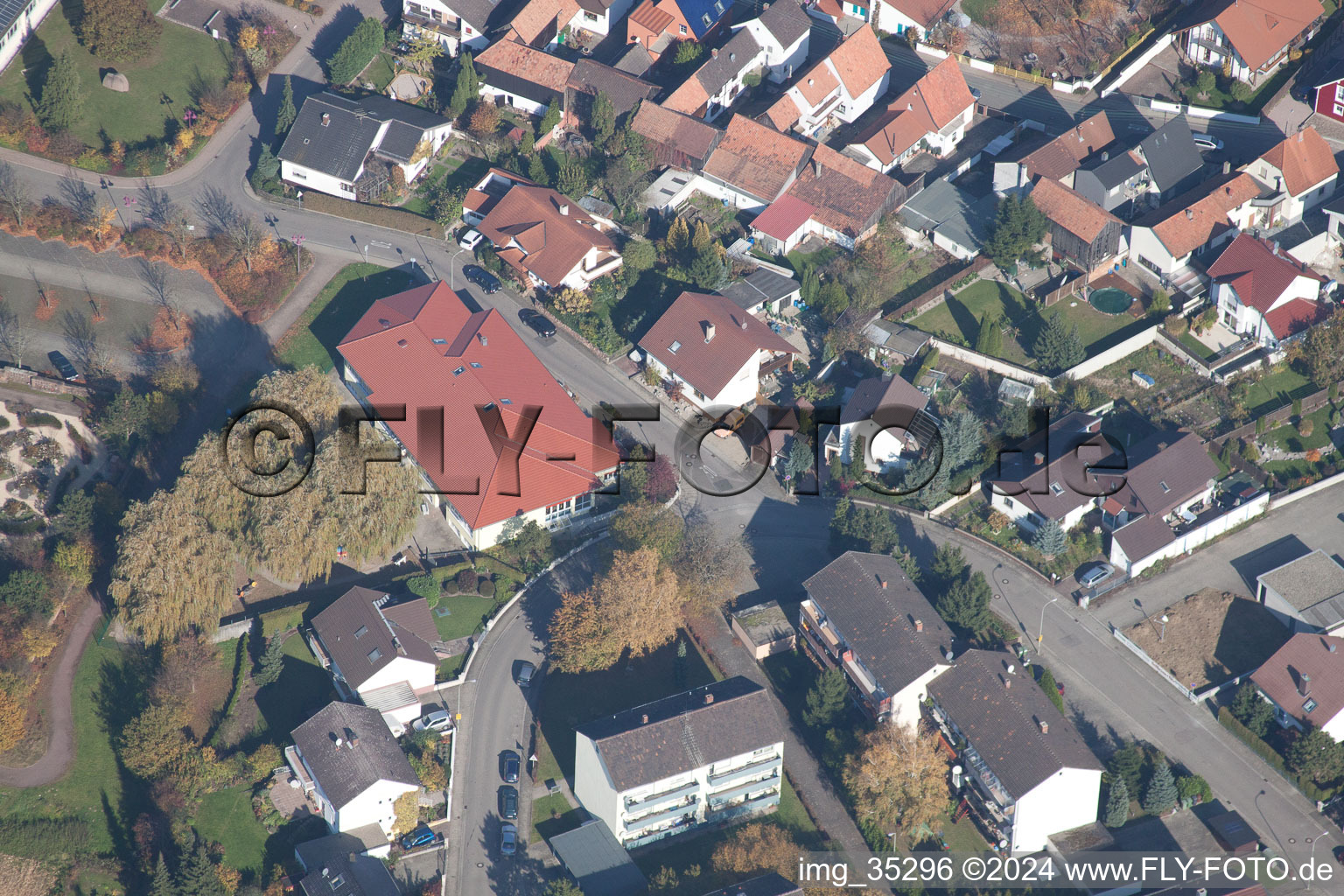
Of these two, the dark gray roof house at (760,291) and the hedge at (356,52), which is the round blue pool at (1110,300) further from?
the hedge at (356,52)

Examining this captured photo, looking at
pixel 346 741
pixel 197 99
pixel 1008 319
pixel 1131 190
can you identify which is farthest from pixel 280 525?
pixel 1131 190

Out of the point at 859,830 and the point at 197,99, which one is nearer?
the point at 859,830

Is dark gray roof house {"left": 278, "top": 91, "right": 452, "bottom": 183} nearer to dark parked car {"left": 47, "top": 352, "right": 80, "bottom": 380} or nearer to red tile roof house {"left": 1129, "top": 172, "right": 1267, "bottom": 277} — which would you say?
dark parked car {"left": 47, "top": 352, "right": 80, "bottom": 380}

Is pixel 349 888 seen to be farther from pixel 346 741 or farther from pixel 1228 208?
pixel 1228 208

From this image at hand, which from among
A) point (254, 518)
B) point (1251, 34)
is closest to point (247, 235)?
point (254, 518)

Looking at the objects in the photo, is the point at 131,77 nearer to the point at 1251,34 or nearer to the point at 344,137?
the point at 344,137

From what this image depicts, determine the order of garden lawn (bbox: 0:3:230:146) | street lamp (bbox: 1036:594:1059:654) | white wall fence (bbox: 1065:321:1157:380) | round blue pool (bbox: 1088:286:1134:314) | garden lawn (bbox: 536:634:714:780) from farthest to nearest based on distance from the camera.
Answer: garden lawn (bbox: 0:3:230:146), round blue pool (bbox: 1088:286:1134:314), white wall fence (bbox: 1065:321:1157:380), street lamp (bbox: 1036:594:1059:654), garden lawn (bbox: 536:634:714:780)

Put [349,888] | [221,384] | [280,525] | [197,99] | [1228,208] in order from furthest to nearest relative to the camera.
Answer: [197,99] → [1228,208] → [221,384] → [280,525] → [349,888]

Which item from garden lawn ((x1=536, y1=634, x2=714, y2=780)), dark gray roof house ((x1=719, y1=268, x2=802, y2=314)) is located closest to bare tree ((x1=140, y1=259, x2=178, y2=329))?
dark gray roof house ((x1=719, y1=268, x2=802, y2=314))
